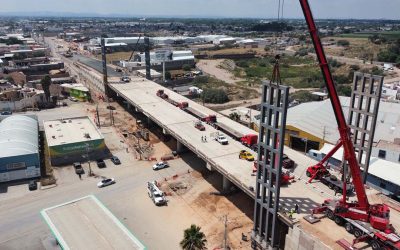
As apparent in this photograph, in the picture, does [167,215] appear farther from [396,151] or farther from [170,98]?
[170,98]

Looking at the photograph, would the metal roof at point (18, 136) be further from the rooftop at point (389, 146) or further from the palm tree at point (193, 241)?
the rooftop at point (389, 146)

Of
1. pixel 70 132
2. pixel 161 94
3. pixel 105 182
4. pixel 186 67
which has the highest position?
pixel 161 94

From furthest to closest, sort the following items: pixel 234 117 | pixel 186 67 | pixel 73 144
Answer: pixel 186 67
pixel 234 117
pixel 73 144

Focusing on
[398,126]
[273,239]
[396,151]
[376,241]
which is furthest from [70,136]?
[398,126]

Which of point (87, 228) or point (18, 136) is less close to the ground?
point (18, 136)

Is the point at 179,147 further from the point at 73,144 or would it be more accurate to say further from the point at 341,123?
the point at 341,123

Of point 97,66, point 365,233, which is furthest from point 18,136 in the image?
point 97,66

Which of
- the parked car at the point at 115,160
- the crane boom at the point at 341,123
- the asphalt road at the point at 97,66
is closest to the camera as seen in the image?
the crane boom at the point at 341,123

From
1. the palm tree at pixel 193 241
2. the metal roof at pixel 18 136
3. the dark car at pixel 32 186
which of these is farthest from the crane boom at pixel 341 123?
the metal roof at pixel 18 136
